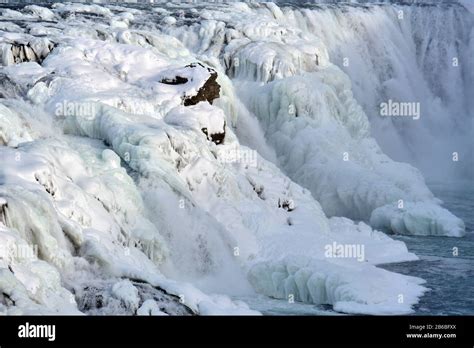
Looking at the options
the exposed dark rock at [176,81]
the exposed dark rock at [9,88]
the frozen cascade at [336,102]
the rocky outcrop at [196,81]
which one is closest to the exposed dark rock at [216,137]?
the rocky outcrop at [196,81]

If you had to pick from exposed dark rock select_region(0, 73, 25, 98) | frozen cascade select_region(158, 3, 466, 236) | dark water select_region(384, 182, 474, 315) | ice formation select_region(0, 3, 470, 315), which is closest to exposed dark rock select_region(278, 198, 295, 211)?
ice formation select_region(0, 3, 470, 315)

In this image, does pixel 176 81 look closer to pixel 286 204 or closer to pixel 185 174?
pixel 185 174

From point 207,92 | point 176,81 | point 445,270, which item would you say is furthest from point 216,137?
point 445,270

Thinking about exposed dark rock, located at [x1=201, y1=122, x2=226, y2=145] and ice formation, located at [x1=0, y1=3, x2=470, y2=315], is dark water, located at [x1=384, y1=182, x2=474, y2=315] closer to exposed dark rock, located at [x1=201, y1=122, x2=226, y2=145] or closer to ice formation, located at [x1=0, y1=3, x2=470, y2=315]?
ice formation, located at [x1=0, y1=3, x2=470, y2=315]

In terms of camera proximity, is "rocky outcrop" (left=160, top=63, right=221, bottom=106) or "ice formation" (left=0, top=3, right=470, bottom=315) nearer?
"ice formation" (left=0, top=3, right=470, bottom=315)

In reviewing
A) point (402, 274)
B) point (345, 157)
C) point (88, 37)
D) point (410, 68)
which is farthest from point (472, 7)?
point (402, 274)

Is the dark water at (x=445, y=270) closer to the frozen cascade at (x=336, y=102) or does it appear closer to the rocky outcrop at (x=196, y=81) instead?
the frozen cascade at (x=336, y=102)
